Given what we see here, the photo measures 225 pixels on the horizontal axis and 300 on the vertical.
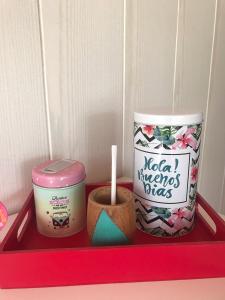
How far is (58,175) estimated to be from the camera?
373 mm

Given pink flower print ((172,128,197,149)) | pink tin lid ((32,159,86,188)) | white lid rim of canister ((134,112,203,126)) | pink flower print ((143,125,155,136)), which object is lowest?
pink tin lid ((32,159,86,188))

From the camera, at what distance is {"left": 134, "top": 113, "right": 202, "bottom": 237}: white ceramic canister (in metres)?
0.35

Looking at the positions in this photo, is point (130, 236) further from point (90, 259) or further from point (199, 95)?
point (199, 95)

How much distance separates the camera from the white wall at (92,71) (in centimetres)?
43

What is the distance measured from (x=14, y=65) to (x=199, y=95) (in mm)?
377

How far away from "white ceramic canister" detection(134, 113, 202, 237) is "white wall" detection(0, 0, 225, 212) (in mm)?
66

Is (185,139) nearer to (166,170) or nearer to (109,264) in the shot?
(166,170)

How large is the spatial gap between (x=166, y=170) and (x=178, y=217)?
0.22 feet

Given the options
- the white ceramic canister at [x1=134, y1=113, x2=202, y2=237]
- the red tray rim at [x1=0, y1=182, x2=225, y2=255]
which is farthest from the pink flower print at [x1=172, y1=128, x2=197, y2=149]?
the red tray rim at [x1=0, y1=182, x2=225, y2=255]

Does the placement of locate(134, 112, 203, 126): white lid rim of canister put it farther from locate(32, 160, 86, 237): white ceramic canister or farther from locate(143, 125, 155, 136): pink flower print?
locate(32, 160, 86, 237): white ceramic canister

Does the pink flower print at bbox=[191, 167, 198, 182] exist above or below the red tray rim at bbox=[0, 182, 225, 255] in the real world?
above

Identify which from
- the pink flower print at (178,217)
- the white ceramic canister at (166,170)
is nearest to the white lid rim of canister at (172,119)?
the white ceramic canister at (166,170)

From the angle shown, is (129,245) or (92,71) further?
(92,71)

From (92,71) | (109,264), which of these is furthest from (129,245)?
(92,71)
